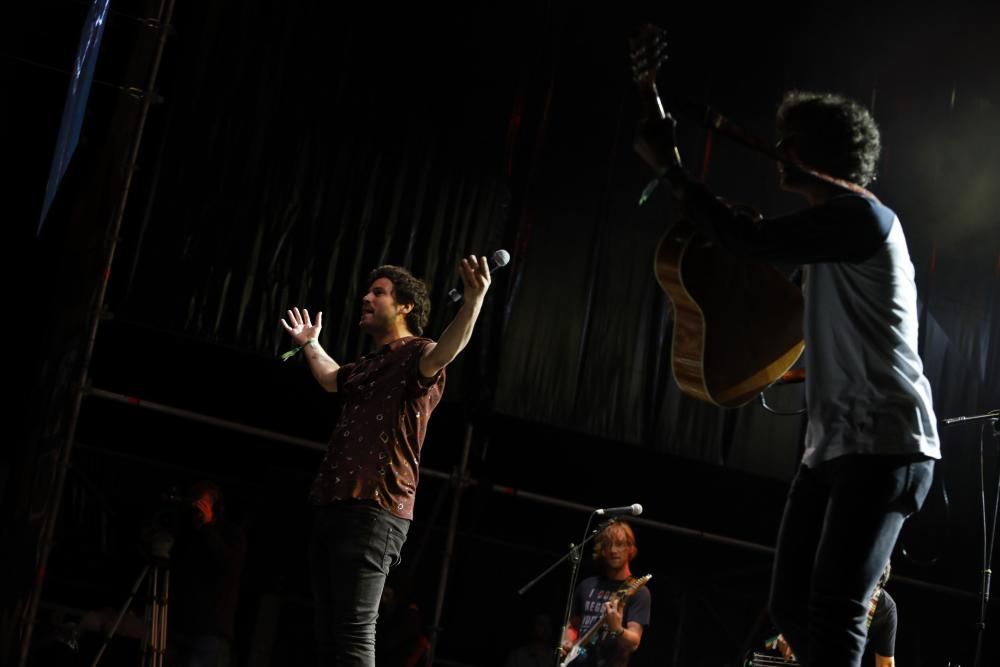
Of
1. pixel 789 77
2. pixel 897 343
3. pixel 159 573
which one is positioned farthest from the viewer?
pixel 789 77

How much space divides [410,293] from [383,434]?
677 millimetres

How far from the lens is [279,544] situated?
6938 millimetres

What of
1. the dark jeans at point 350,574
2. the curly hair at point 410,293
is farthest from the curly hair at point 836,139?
the curly hair at point 410,293

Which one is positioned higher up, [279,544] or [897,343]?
[897,343]

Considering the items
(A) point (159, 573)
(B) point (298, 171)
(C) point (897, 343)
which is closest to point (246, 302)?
(B) point (298, 171)

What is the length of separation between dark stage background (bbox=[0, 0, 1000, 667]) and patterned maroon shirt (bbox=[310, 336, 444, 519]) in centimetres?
234

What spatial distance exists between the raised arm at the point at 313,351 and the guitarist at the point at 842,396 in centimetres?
192

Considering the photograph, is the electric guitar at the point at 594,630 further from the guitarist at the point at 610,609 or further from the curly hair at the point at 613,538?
the curly hair at the point at 613,538

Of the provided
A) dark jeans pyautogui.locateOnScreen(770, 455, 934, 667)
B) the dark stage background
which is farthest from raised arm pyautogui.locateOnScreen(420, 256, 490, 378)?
the dark stage background

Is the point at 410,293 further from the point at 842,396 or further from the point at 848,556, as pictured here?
the point at 848,556

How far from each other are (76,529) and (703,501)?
431 centimetres

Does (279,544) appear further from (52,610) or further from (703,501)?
(703,501)

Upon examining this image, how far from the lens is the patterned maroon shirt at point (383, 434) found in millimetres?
3334

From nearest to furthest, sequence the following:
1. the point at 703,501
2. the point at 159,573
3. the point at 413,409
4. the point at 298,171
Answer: the point at 413,409
the point at 159,573
the point at 298,171
the point at 703,501
